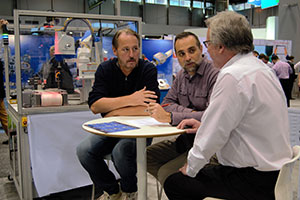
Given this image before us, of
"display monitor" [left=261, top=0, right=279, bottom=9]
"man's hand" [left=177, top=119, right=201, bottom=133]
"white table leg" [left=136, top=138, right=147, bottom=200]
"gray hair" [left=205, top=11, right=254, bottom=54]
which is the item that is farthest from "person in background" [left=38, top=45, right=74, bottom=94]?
"display monitor" [left=261, top=0, right=279, bottom=9]

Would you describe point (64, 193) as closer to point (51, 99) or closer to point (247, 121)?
point (51, 99)

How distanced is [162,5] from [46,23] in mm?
16720

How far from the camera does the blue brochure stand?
157cm

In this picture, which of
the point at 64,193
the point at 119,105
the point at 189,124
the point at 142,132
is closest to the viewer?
the point at 142,132

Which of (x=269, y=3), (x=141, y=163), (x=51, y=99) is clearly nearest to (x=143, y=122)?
(x=141, y=163)

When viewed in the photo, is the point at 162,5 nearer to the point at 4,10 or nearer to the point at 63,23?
the point at 4,10

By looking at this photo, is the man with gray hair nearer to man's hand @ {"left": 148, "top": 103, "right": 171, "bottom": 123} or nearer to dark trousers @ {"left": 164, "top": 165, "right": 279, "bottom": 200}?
dark trousers @ {"left": 164, "top": 165, "right": 279, "bottom": 200}

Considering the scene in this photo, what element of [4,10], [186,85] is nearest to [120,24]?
[186,85]

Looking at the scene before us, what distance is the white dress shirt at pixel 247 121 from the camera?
122 centimetres

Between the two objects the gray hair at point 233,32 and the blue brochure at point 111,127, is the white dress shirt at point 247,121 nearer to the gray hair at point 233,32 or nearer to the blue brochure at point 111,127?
the gray hair at point 233,32

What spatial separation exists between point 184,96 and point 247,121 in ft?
2.87

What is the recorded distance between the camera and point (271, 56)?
1027 centimetres

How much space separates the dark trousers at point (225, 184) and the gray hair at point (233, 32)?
20.9 inches

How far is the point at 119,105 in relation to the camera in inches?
78.5
